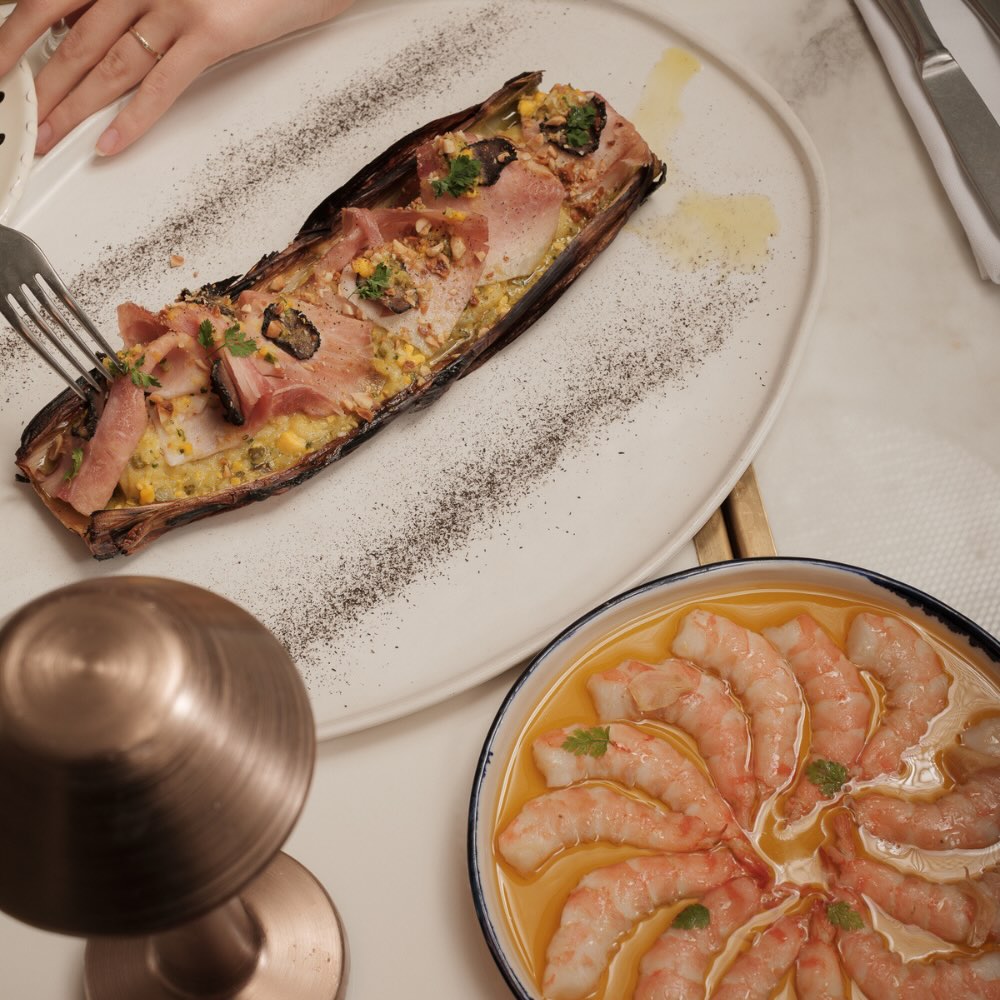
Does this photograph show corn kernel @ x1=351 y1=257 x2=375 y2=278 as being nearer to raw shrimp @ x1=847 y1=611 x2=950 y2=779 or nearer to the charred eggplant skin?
the charred eggplant skin

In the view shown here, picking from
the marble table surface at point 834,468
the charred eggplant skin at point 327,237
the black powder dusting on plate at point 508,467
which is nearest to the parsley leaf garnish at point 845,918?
the marble table surface at point 834,468

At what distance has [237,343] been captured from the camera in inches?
74.5

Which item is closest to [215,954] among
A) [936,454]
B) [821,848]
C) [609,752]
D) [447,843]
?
[447,843]

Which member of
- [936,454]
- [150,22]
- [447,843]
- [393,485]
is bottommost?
[936,454]

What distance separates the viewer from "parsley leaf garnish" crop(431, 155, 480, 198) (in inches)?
82.4

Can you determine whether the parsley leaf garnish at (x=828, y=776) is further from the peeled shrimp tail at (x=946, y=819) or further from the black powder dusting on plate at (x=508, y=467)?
the black powder dusting on plate at (x=508, y=467)

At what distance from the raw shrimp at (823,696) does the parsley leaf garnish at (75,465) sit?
4.42 feet

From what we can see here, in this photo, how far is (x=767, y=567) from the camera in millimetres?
1748

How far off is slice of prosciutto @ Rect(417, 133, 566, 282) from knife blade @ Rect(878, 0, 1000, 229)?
3.30 ft

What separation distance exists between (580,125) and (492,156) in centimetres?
23

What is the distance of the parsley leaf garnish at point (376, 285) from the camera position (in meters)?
2.01

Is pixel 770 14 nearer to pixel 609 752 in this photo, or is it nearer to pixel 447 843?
pixel 609 752

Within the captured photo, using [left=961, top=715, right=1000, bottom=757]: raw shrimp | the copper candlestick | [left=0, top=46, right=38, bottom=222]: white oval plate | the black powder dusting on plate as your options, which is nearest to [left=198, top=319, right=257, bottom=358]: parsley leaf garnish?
the black powder dusting on plate

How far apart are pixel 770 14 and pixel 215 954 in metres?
2.55
